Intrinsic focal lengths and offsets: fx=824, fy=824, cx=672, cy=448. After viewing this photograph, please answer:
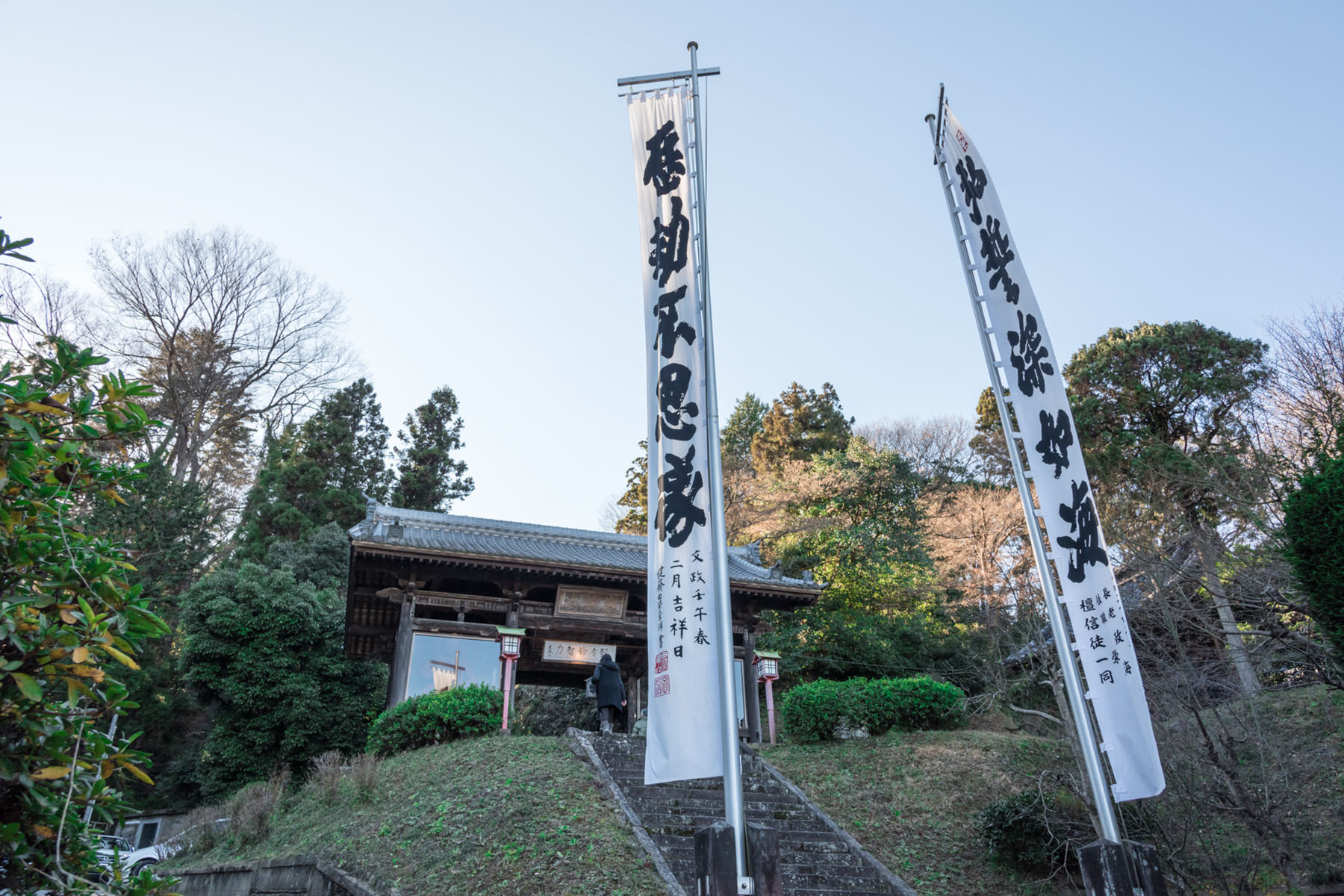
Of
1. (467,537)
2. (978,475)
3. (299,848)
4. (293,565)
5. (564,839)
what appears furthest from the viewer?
(978,475)

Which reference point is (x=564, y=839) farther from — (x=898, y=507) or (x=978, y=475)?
(x=978, y=475)

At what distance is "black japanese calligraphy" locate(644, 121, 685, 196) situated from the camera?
684cm

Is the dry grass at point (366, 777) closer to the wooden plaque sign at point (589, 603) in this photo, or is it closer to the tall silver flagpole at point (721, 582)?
the wooden plaque sign at point (589, 603)

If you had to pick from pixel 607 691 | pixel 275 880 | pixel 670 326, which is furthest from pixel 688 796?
pixel 670 326

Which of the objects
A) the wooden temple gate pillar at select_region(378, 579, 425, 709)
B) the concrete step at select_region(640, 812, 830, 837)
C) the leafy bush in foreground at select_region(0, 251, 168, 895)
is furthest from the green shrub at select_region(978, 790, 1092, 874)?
the wooden temple gate pillar at select_region(378, 579, 425, 709)

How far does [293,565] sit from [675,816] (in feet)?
72.3

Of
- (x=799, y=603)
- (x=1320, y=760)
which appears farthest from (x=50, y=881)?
(x=799, y=603)

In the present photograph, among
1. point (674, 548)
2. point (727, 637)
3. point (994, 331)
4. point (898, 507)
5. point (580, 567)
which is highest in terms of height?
point (898, 507)

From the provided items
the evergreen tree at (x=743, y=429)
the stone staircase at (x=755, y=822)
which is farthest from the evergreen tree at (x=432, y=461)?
the stone staircase at (x=755, y=822)

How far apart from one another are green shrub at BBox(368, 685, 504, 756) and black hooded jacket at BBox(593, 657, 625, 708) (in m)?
1.77

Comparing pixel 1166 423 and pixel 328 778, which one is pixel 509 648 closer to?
pixel 328 778

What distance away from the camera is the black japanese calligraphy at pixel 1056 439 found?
639 cm

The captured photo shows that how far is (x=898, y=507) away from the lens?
29734 mm

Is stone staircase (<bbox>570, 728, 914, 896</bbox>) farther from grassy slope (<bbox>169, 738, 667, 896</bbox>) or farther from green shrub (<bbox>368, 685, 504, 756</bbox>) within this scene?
green shrub (<bbox>368, 685, 504, 756</bbox>)
